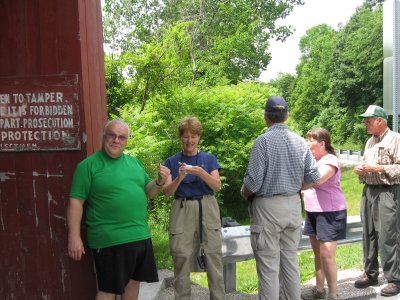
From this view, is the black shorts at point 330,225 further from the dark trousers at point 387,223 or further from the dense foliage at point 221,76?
the dense foliage at point 221,76

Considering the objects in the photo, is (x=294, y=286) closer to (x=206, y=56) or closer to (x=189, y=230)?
(x=189, y=230)

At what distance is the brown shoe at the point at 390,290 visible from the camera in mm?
4629

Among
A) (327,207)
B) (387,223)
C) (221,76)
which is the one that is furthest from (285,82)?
(327,207)

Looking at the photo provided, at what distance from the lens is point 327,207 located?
4.32 m

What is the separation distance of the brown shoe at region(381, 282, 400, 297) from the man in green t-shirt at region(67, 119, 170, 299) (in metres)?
2.68

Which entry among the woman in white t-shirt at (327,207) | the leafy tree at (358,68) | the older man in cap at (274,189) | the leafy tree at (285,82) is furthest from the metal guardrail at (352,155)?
the older man in cap at (274,189)

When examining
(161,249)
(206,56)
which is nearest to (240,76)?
(206,56)

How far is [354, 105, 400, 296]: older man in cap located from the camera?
4.62m

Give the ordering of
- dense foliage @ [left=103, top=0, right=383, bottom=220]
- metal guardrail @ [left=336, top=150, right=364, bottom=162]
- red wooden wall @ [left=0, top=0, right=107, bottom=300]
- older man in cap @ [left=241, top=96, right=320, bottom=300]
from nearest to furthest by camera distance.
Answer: red wooden wall @ [left=0, top=0, right=107, bottom=300] → older man in cap @ [left=241, top=96, right=320, bottom=300] → dense foliage @ [left=103, top=0, right=383, bottom=220] → metal guardrail @ [left=336, top=150, right=364, bottom=162]

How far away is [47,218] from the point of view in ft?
11.5

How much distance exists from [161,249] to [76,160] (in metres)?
4.22

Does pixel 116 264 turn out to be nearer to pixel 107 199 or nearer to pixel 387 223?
pixel 107 199

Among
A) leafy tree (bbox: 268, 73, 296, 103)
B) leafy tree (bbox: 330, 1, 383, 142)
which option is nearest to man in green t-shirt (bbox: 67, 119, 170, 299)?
leafy tree (bbox: 330, 1, 383, 142)

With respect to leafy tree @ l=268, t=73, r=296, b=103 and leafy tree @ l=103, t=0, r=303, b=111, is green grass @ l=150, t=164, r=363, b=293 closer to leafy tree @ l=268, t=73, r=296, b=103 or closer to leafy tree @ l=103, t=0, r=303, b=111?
leafy tree @ l=103, t=0, r=303, b=111
